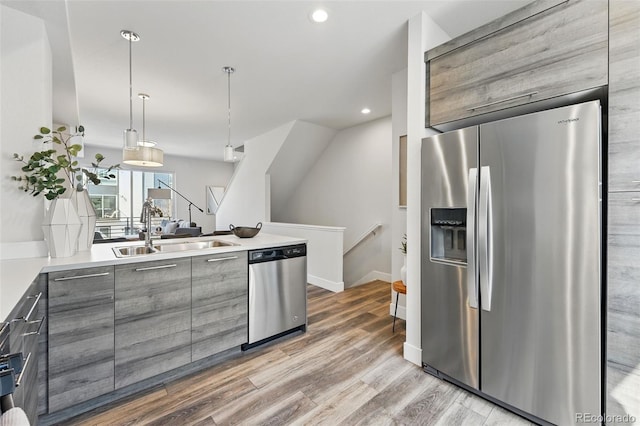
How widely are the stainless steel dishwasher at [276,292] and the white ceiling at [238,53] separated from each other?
1.88m

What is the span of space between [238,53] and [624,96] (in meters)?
2.80

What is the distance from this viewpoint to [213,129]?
17.7 ft

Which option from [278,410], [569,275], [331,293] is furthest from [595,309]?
[331,293]

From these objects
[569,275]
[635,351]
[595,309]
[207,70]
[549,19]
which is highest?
[207,70]

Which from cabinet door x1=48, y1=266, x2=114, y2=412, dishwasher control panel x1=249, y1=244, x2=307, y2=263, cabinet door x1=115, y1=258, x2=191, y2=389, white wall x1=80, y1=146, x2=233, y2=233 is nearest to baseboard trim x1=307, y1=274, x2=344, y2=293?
dishwasher control panel x1=249, y1=244, x2=307, y2=263

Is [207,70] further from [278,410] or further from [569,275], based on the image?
[569,275]

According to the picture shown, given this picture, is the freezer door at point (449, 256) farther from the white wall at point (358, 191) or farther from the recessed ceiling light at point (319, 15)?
the white wall at point (358, 191)

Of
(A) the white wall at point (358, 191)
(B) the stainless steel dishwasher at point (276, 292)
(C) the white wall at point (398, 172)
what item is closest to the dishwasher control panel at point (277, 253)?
(B) the stainless steel dishwasher at point (276, 292)

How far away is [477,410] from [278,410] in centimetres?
123

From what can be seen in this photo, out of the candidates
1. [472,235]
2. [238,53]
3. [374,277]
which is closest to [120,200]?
[238,53]

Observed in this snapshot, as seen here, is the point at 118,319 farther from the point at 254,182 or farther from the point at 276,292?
the point at 254,182

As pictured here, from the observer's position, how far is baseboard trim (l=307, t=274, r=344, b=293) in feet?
13.1

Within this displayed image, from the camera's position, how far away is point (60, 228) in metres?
1.74

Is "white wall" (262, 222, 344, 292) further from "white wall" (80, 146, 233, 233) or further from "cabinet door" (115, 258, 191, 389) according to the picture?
"white wall" (80, 146, 233, 233)
